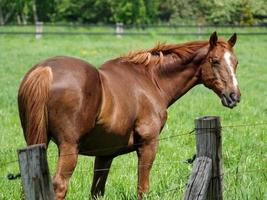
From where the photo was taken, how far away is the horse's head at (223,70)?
552 cm

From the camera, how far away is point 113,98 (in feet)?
16.0

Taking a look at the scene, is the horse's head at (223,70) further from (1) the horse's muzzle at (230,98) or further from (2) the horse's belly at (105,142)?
(2) the horse's belly at (105,142)

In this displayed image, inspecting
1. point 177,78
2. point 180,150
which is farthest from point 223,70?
point 180,150

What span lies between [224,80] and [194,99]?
25.2ft

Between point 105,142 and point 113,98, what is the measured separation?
1.30 ft

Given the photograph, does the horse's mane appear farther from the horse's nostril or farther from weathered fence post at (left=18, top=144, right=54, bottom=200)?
weathered fence post at (left=18, top=144, right=54, bottom=200)

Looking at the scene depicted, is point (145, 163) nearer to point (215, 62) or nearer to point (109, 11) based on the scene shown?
point (215, 62)

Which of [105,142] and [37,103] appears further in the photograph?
[105,142]

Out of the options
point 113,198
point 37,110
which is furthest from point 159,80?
point 37,110

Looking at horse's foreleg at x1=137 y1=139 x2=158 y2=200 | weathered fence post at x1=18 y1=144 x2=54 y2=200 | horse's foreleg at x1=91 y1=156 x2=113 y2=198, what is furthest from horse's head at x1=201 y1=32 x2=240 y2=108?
weathered fence post at x1=18 y1=144 x2=54 y2=200

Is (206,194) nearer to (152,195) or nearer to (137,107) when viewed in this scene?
(152,195)

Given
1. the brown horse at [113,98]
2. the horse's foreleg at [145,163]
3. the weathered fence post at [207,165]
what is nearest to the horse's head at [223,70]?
the brown horse at [113,98]

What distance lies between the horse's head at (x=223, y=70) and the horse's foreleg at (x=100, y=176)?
1.34 m

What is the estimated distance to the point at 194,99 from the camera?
43.4 ft
